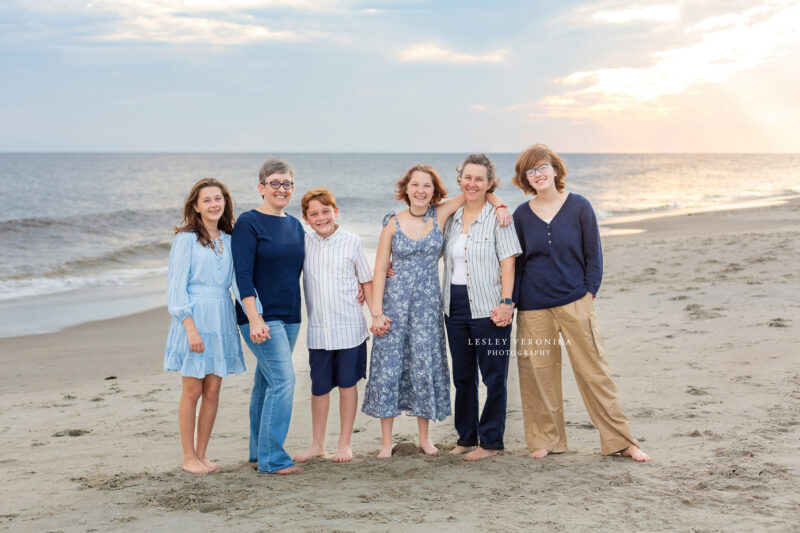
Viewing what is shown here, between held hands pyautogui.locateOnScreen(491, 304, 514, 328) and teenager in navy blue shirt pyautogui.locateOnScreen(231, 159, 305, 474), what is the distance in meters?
1.21

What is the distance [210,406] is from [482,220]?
6.76 ft

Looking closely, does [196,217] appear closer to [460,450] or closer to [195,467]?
[195,467]

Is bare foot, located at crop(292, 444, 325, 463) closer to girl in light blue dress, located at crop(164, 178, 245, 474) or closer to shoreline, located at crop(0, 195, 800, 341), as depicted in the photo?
girl in light blue dress, located at crop(164, 178, 245, 474)

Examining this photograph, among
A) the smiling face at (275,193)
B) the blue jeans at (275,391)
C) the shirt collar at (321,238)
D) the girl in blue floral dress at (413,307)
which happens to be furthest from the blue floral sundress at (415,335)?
the smiling face at (275,193)

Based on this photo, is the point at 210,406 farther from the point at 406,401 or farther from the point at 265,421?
the point at 406,401

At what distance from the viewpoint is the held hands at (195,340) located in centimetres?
377

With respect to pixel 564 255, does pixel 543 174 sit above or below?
above

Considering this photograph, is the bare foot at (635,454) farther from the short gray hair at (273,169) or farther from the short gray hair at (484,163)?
the short gray hair at (273,169)

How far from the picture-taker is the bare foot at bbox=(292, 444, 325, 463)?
421 centimetres

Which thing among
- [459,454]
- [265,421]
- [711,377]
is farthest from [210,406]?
[711,377]

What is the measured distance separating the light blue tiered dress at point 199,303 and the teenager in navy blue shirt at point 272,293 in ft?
0.47

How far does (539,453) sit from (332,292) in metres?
1.65

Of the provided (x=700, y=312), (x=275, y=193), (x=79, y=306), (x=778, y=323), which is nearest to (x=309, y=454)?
(x=275, y=193)

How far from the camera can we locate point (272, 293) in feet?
12.8
